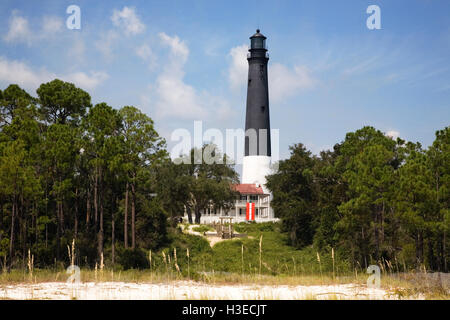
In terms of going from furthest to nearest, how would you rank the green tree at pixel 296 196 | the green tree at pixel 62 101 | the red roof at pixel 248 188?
the red roof at pixel 248 188
the green tree at pixel 296 196
the green tree at pixel 62 101

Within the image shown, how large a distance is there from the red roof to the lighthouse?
6.53ft

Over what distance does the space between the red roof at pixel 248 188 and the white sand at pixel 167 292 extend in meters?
50.7

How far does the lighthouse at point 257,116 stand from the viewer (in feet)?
197

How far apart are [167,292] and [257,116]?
49.6m

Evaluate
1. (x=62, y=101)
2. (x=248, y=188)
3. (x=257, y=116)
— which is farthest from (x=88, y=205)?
(x=248, y=188)

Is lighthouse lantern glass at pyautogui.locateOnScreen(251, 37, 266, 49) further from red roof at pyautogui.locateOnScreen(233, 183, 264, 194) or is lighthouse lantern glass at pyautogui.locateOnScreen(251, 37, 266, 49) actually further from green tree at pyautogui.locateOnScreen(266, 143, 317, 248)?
green tree at pyautogui.locateOnScreen(266, 143, 317, 248)

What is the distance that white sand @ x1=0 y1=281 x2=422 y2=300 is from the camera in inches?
411

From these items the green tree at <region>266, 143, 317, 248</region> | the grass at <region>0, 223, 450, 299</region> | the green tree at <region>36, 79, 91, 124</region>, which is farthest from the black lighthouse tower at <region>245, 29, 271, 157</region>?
the green tree at <region>36, 79, 91, 124</region>

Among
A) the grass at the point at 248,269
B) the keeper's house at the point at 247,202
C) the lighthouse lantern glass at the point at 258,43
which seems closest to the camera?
the grass at the point at 248,269

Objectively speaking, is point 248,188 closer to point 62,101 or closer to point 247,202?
point 247,202

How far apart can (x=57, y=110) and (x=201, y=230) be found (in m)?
22.9

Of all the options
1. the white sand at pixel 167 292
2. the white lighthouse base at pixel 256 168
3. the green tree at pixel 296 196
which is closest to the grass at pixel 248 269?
the white sand at pixel 167 292

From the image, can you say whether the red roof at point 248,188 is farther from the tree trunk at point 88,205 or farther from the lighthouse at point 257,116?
the tree trunk at point 88,205
